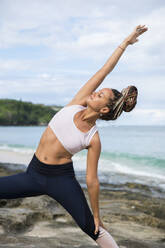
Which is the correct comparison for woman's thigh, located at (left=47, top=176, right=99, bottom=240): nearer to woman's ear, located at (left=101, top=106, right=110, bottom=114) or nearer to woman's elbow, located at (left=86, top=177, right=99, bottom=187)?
woman's elbow, located at (left=86, top=177, right=99, bottom=187)

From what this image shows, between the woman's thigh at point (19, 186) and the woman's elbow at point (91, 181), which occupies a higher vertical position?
the woman's elbow at point (91, 181)

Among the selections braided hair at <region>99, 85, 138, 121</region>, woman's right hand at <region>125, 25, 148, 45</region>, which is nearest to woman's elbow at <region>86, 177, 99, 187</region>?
braided hair at <region>99, 85, 138, 121</region>

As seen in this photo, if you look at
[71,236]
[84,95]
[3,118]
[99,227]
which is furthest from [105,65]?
[3,118]

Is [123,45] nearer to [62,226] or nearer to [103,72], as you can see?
[103,72]

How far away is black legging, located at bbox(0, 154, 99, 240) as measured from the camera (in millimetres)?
3416

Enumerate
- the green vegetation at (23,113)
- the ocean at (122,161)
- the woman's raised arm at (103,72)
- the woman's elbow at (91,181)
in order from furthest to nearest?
1. the green vegetation at (23,113)
2. the ocean at (122,161)
3. the woman's raised arm at (103,72)
4. the woman's elbow at (91,181)

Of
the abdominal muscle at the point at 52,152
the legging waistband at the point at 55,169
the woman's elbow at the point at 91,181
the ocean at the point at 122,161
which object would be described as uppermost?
the abdominal muscle at the point at 52,152

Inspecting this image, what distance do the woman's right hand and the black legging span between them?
1.50 meters

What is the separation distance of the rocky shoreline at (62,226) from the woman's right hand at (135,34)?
2.95m

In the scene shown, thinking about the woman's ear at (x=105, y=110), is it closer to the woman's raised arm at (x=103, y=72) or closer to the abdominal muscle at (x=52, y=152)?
the woman's raised arm at (x=103, y=72)

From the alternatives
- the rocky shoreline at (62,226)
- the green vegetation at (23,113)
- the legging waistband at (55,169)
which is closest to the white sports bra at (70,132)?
the legging waistband at (55,169)

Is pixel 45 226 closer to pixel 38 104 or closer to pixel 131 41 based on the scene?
pixel 131 41

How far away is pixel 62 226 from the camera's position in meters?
6.21

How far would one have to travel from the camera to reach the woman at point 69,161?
3371 millimetres
